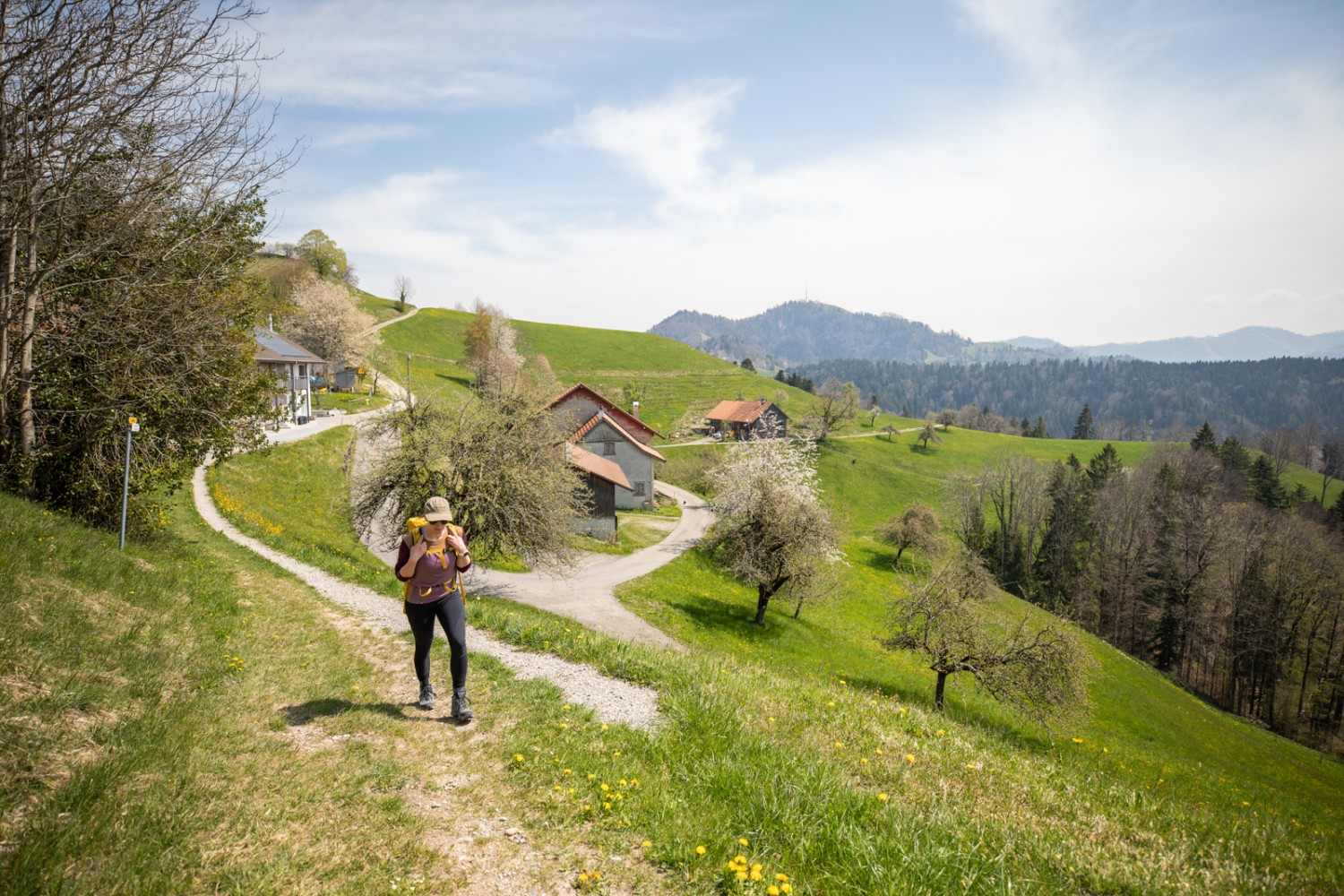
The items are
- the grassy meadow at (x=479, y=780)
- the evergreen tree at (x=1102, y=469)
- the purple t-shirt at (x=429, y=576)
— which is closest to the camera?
the grassy meadow at (x=479, y=780)

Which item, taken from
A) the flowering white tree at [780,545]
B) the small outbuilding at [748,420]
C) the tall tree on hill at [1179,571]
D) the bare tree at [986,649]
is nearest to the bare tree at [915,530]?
the tall tree on hill at [1179,571]

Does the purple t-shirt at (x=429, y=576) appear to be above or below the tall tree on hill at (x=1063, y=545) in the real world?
above

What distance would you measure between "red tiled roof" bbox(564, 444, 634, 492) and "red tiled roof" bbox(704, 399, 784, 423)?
48.6 m

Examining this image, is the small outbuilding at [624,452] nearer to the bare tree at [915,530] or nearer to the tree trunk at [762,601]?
the bare tree at [915,530]

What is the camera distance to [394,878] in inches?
189

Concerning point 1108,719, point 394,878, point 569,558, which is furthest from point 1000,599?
point 394,878

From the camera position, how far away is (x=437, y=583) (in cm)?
798

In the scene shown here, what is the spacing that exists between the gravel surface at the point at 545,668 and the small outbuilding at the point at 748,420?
83.9 metres

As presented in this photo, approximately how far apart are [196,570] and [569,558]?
39.8 feet

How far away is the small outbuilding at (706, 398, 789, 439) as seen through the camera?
331 ft

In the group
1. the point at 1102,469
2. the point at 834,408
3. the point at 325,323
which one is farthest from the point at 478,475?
the point at 1102,469

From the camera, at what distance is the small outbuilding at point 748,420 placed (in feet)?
331

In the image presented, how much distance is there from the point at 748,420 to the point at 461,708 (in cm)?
9423

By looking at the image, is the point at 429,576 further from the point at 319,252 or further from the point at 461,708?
the point at 319,252
